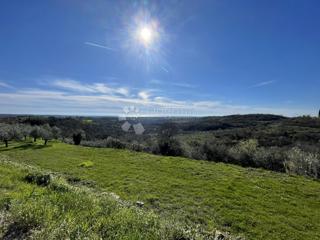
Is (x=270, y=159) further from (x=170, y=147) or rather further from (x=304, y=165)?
(x=170, y=147)

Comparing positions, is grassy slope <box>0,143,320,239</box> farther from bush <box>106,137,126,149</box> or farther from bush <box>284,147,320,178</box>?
bush <box>106,137,126,149</box>

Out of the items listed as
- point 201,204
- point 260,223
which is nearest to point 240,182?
point 201,204

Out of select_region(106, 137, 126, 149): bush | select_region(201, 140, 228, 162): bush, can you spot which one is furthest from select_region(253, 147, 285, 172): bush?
select_region(106, 137, 126, 149): bush

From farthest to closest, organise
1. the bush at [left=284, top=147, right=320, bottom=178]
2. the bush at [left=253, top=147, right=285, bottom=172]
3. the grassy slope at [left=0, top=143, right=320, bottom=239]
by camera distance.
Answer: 1. the bush at [left=253, top=147, right=285, bottom=172]
2. the bush at [left=284, top=147, right=320, bottom=178]
3. the grassy slope at [left=0, top=143, right=320, bottom=239]

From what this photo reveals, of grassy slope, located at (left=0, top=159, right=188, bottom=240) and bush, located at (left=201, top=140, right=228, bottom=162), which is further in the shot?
bush, located at (left=201, top=140, right=228, bottom=162)

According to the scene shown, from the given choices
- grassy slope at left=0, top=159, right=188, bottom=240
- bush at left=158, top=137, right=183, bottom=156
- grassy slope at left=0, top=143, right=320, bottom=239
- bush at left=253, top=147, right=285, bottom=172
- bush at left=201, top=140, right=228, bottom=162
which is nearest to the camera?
grassy slope at left=0, top=159, right=188, bottom=240

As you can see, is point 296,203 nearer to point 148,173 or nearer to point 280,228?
point 280,228

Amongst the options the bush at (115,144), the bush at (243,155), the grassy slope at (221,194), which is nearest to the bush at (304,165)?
the grassy slope at (221,194)

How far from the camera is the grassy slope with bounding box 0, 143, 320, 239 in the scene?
36.7ft

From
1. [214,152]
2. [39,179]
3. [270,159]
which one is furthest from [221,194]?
[214,152]

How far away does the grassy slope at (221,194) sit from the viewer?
36.7 feet

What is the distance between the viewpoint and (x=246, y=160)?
37.4 m

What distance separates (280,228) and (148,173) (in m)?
11.8

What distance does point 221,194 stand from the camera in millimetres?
15258
